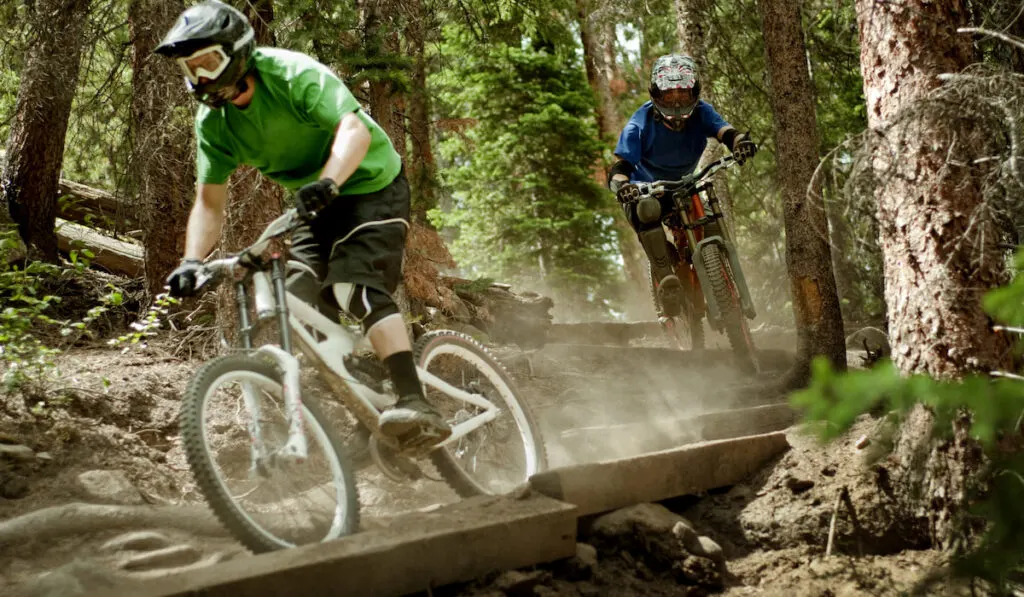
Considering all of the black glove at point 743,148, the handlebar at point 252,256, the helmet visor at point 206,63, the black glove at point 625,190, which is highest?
the helmet visor at point 206,63

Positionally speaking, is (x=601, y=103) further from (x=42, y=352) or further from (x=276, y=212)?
(x=42, y=352)

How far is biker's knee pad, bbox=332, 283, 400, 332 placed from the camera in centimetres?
374

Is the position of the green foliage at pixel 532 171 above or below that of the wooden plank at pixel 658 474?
above

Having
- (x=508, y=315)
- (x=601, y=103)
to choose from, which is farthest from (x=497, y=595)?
(x=601, y=103)

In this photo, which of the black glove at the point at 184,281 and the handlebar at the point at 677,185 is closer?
the black glove at the point at 184,281

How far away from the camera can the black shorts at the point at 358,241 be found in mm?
3752

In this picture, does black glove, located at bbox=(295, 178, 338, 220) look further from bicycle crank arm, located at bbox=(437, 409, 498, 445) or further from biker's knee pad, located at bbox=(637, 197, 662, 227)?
biker's knee pad, located at bbox=(637, 197, 662, 227)

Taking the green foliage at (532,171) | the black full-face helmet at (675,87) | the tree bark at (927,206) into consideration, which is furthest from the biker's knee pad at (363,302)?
the green foliage at (532,171)

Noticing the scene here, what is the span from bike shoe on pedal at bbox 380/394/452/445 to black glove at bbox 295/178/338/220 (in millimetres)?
930

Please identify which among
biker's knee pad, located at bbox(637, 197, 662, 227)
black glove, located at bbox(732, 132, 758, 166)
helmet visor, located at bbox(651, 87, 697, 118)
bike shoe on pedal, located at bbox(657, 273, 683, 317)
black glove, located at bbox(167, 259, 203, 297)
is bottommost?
bike shoe on pedal, located at bbox(657, 273, 683, 317)

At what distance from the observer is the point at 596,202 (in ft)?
59.1

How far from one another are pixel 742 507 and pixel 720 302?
282cm

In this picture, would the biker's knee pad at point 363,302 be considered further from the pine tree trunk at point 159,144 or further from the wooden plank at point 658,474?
the pine tree trunk at point 159,144

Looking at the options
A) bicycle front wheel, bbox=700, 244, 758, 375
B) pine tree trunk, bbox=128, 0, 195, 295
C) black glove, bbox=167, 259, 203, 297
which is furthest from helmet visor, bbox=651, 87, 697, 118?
black glove, bbox=167, 259, 203, 297
